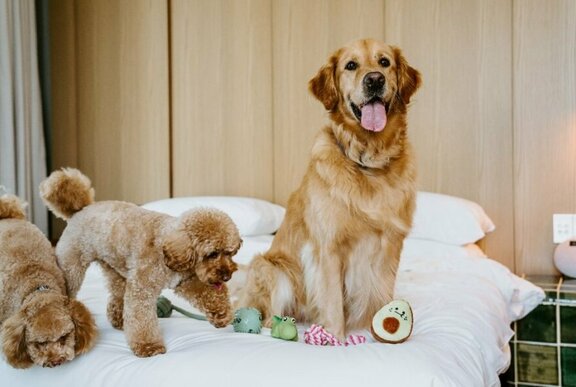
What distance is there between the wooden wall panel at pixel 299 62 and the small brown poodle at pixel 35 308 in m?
2.16

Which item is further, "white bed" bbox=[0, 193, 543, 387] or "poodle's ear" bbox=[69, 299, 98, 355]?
"poodle's ear" bbox=[69, 299, 98, 355]

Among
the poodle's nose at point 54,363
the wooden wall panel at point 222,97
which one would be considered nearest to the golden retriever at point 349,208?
the poodle's nose at point 54,363

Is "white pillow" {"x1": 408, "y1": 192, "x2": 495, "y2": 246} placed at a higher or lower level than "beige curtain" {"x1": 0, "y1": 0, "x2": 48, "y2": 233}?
lower

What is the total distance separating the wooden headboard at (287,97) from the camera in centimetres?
291

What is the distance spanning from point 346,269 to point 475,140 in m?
1.69

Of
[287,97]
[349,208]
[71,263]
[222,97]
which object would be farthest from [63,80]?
[349,208]

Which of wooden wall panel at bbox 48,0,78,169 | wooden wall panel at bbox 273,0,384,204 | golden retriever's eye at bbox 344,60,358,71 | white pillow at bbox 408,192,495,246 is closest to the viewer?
golden retriever's eye at bbox 344,60,358,71

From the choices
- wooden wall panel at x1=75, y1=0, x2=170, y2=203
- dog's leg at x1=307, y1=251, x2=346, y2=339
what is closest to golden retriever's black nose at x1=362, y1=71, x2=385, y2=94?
dog's leg at x1=307, y1=251, x2=346, y2=339

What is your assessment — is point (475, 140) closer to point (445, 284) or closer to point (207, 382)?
point (445, 284)

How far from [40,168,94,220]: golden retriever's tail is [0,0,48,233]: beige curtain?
2.13m

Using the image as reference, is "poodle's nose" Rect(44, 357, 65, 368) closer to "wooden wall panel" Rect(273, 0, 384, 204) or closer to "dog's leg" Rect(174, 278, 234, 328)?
"dog's leg" Rect(174, 278, 234, 328)

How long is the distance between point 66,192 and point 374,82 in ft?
2.98

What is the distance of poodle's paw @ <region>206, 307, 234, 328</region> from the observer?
144cm

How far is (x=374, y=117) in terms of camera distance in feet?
5.59
